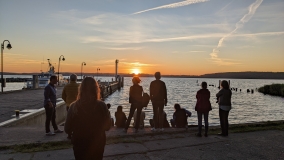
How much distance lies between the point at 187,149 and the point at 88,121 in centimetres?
405

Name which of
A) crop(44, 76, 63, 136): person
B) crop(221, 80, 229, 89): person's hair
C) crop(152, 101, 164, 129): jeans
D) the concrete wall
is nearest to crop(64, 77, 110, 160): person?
crop(44, 76, 63, 136): person

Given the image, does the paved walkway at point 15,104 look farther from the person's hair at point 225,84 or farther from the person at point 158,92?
the person's hair at point 225,84

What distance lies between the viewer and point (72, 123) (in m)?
3.66

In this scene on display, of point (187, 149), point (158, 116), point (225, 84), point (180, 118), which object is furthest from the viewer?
point (180, 118)

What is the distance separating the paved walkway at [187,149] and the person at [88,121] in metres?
2.46

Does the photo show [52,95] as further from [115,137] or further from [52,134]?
[115,137]

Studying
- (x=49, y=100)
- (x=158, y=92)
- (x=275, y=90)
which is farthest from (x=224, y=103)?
(x=275, y=90)

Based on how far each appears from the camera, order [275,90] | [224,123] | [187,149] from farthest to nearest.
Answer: [275,90] < [224,123] < [187,149]

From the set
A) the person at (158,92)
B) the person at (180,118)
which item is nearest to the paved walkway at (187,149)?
the person at (158,92)

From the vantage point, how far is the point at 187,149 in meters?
6.89

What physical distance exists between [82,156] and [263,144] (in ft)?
19.6

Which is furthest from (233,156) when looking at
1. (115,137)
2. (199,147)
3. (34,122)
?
(34,122)

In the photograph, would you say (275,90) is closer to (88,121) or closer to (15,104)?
(15,104)

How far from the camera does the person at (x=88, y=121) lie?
357 cm
